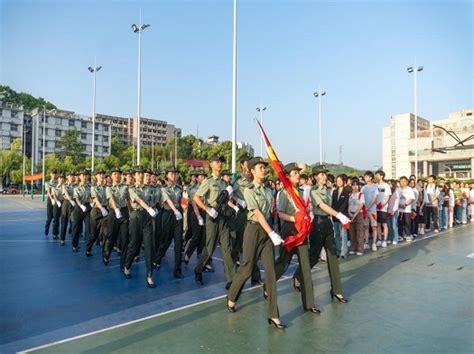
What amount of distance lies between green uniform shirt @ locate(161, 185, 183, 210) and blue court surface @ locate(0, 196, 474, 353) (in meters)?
1.19

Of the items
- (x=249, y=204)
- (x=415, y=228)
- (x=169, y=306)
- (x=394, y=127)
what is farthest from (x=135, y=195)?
(x=394, y=127)

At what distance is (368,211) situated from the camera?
9148mm

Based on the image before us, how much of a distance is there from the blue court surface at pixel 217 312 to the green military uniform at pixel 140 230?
396mm

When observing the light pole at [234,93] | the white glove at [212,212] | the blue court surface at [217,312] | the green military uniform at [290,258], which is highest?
the light pole at [234,93]

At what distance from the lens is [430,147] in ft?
173

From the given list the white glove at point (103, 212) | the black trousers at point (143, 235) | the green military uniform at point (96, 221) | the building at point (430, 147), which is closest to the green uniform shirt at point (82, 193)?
the green military uniform at point (96, 221)

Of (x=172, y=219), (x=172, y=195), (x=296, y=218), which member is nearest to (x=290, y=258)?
(x=296, y=218)

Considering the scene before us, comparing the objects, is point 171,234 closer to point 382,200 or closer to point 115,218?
point 115,218

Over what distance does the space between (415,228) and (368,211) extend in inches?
145

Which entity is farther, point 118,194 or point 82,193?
point 82,193

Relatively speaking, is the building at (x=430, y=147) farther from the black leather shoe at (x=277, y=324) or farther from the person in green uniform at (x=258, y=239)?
the black leather shoe at (x=277, y=324)

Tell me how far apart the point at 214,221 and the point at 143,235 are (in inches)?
45.5

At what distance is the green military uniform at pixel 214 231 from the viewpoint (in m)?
5.34

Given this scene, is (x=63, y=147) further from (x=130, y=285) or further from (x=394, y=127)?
(x=130, y=285)
